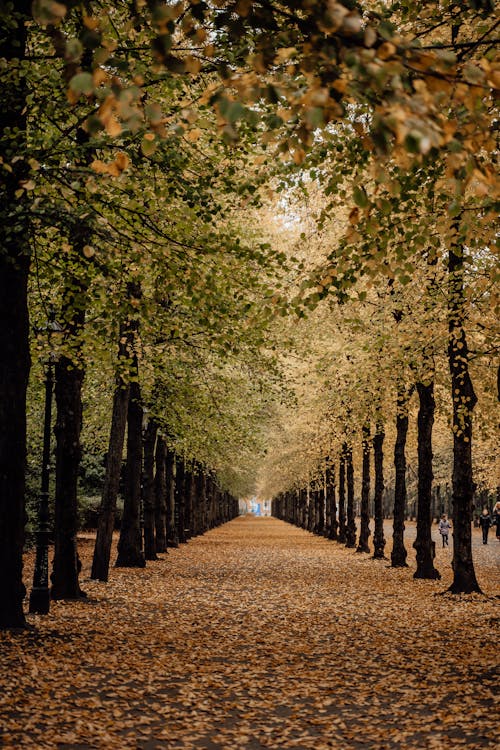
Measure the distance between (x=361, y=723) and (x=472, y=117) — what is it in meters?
5.58

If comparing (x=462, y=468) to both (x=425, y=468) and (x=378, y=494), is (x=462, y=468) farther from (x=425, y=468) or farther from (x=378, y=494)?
(x=378, y=494)

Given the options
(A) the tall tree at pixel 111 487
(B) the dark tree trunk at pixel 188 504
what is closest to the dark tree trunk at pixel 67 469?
(A) the tall tree at pixel 111 487

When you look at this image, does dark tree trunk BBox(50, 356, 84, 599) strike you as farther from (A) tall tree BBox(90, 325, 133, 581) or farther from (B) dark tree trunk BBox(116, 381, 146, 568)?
(B) dark tree trunk BBox(116, 381, 146, 568)

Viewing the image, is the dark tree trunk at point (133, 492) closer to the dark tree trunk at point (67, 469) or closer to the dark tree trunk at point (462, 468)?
the dark tree trunk at point (67, 469)

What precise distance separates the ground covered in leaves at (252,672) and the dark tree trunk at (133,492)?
449 cm

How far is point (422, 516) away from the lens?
21656mm

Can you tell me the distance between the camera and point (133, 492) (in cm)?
2273

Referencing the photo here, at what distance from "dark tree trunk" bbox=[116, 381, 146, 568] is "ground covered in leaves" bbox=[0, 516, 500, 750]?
449cm

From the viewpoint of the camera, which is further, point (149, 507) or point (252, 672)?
point (149, 507)

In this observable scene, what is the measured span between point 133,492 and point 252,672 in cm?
1326

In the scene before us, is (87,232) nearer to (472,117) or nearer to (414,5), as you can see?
(414,5)

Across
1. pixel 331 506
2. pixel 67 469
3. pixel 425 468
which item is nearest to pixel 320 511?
pixel 331 506

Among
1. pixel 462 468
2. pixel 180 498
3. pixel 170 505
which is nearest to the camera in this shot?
pixel 462 468

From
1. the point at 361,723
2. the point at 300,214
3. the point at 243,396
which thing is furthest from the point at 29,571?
the point at 361,723
